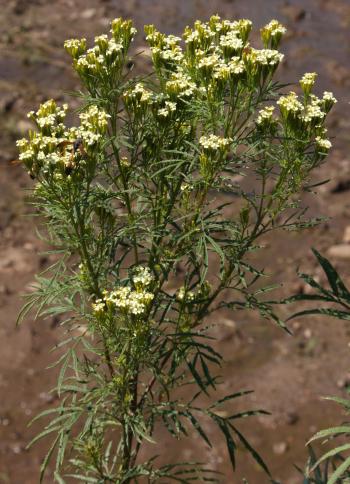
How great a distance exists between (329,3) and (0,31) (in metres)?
5.76

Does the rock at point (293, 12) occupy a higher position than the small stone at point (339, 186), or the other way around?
the rock at point (293, 12)

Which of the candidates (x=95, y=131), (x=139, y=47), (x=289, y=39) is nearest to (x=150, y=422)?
(x=95, y=131)

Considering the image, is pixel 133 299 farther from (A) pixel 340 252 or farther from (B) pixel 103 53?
(A) pixel 340 252

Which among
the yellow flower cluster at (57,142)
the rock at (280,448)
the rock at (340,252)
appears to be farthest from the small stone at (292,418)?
the yellow flower cluster at (57,142)

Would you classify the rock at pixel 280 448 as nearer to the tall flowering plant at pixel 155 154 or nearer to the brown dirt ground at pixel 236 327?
the brown dirt ground at pixel 236 327

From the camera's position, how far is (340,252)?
7.15m

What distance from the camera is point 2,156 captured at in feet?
26.5

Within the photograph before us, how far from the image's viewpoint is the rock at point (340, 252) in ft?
23.4

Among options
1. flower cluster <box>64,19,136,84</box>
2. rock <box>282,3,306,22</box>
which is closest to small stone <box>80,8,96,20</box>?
rock <box>282,3,306,22</box>

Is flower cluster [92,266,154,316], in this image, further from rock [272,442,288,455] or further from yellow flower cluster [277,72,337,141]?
rock [272,442,288,455]

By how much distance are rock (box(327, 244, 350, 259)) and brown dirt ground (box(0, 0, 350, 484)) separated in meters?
0.09

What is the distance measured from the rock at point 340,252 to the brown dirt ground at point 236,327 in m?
0.09

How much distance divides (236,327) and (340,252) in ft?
4.88

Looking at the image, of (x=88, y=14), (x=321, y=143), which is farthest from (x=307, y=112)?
(x=88, y=14)
